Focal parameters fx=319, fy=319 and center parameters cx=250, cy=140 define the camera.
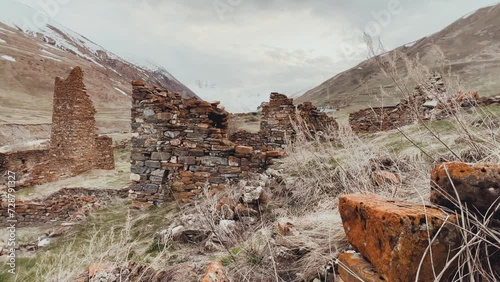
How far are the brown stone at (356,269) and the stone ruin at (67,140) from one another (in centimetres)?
1420

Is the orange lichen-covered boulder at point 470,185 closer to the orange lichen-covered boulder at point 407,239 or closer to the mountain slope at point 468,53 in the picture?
the orange lichen-covered boulder at point 407,239

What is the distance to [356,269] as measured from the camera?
1.61 meters

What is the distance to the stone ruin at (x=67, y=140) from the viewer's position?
13.1 metres

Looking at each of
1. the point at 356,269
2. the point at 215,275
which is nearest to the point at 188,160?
the point at 215,275

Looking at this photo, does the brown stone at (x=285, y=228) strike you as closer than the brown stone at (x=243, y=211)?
Yes

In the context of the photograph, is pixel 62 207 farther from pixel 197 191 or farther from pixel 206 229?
pixel 206 229

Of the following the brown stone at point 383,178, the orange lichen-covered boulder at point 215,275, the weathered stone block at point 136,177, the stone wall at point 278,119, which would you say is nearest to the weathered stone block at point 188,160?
the weathered stone block at point 136,177

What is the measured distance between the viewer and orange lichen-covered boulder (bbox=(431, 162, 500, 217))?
Result: 146 cm

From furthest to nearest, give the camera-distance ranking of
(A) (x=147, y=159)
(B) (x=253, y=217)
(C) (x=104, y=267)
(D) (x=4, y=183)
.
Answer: (D) (x=4, y=183) → (A) (x=147, y=159) → (B) (x=253, y=217) → (C) (x=104, y=267)

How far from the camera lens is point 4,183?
12.1m

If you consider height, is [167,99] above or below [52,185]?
above

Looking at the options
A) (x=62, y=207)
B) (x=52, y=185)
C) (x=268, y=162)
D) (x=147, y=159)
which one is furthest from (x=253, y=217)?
(x=52, y=185)

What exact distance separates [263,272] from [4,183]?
13.7 m

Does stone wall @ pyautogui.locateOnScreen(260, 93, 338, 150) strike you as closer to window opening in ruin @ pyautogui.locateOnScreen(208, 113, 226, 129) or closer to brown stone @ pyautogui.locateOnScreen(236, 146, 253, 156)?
window opening in ruin @ pyautogui.locateOnScreen(208, 113, 226, 129)
